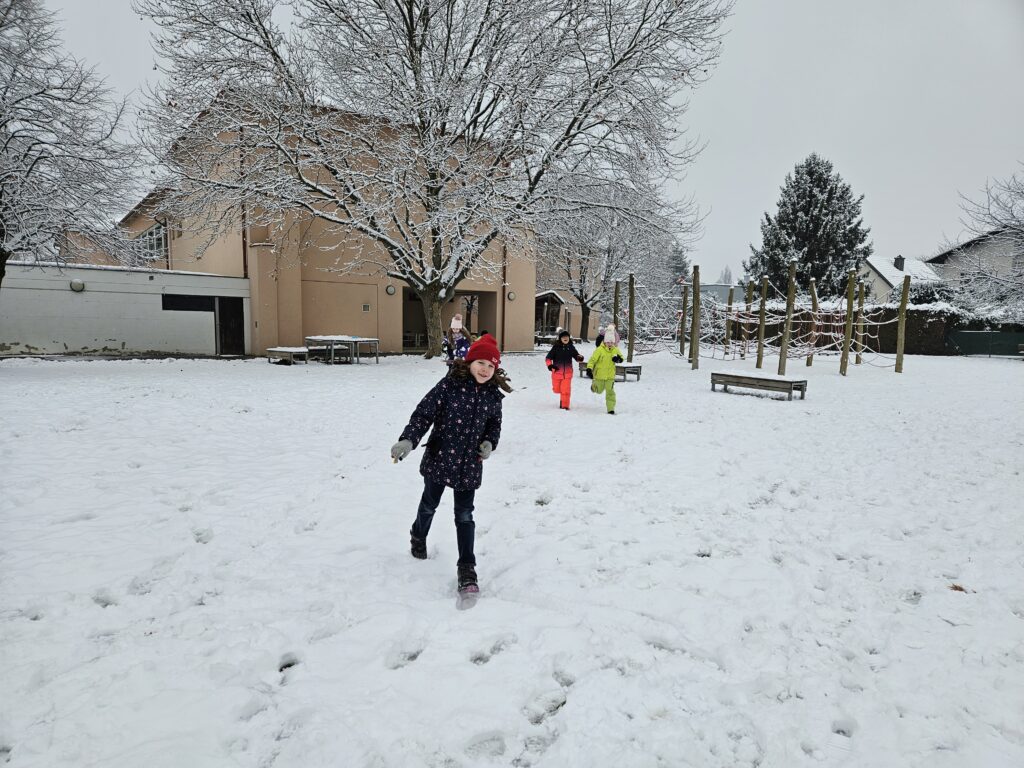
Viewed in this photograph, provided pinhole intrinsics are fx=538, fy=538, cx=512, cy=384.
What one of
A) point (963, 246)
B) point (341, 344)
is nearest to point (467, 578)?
point (341, 344)

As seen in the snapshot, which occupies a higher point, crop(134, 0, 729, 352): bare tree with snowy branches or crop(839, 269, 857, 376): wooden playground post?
crop(134, 0, 729, 352): bare tree with snowy branches

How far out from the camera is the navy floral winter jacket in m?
3.80

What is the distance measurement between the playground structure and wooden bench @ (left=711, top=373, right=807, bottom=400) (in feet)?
13.6

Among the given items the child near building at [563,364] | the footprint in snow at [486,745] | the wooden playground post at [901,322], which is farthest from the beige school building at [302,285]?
the footprint in snow at [486,745]

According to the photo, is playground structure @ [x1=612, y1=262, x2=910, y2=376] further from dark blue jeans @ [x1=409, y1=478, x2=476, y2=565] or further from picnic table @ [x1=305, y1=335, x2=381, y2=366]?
dark blue jeans @ [x1=409, y1=478, x2=476, y2=565]

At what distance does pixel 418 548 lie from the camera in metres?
4.17

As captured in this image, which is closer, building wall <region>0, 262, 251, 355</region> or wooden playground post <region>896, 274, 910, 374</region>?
building wall <region>0, 262, 251, 355</region>

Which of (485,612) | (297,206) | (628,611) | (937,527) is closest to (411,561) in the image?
(485,612)

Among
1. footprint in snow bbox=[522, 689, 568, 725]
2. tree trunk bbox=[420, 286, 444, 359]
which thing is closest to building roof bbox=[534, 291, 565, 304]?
tree trunk bbox=[420, 286, 444, 359]

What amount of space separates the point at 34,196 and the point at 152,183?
11.4 feet

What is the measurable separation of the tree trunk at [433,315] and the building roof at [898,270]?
35.8 m

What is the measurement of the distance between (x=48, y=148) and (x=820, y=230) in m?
35.1

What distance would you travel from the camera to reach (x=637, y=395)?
12.8 m

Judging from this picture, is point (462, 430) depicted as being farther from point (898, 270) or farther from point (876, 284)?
point (898, 270)
